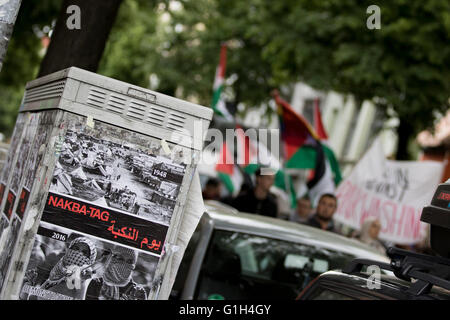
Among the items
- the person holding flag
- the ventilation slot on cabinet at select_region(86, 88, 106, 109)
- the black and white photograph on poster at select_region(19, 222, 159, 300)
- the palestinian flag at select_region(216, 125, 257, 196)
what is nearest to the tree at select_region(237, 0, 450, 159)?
the palestinian flag at select_region(216, 125, 257, 196)

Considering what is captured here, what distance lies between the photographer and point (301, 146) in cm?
1303

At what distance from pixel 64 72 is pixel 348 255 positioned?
9.86ft

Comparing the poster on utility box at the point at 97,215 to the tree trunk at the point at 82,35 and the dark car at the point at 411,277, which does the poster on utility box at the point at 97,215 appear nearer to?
the dark car at the point at 411,277

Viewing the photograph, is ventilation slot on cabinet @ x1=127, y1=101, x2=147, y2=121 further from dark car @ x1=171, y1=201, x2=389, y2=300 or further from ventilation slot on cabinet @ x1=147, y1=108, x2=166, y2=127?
dark car @ x1=171, y1=201, x2=389, y2=300

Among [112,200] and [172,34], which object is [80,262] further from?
[172,34]

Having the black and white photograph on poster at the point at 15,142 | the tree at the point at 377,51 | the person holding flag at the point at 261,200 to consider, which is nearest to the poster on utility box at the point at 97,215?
the black and white photograph on poster at the point at 15,142

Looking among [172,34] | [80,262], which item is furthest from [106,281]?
[172,34]

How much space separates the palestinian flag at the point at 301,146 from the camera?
12453 mm

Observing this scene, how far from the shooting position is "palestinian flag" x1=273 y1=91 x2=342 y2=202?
1245 cm

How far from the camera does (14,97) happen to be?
5391 cm

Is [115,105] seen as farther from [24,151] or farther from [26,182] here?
[24,151]

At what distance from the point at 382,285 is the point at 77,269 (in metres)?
1.47

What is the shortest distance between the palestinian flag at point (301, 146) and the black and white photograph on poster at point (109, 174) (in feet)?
28.1

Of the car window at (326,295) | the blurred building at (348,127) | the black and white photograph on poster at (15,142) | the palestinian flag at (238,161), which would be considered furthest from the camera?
the blurred building at (348,127)
